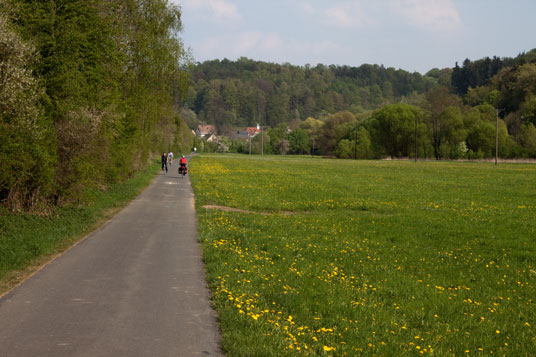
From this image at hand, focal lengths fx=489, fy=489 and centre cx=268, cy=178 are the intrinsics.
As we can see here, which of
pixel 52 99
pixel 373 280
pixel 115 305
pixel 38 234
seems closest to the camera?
pixel 115 305

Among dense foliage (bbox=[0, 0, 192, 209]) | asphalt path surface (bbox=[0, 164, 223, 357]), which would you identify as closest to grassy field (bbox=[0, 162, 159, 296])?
asphalt path surface (bbox=[0, 164, 223, 357])

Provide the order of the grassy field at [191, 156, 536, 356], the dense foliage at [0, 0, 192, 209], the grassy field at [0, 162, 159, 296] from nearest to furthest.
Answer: the grassy field at [191, 156, 536, 356] → the grassy field at [0, 162, 159, 296] → the dense foliage at [0, 0, 192, 209]

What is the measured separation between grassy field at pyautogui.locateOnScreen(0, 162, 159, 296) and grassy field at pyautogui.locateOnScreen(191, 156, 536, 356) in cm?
324

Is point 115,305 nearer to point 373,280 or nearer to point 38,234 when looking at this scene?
point 373,280

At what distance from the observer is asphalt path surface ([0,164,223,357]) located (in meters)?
5.45

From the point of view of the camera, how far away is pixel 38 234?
11.6 metres

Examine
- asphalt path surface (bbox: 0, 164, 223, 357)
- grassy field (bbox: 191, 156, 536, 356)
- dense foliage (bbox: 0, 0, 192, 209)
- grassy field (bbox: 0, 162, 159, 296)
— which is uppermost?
dense foliage (bbox: 0, 0, 192, 209)

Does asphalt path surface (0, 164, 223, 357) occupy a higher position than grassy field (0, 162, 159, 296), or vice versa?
grassy field (0, 162, 159, 296)

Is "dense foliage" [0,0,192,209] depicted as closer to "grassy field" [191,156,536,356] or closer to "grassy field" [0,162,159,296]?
"grassy field" [0,162,159,296]

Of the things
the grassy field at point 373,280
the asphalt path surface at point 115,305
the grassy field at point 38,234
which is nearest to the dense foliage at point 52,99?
the grassy field at point 38,234

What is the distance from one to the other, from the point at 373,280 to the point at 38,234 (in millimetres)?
7858

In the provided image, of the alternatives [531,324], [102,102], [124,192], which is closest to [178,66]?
[124,192]

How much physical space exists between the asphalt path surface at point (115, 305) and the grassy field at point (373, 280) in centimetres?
46

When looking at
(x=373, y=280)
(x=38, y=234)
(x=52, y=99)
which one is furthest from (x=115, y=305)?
(x=52, y=99)
